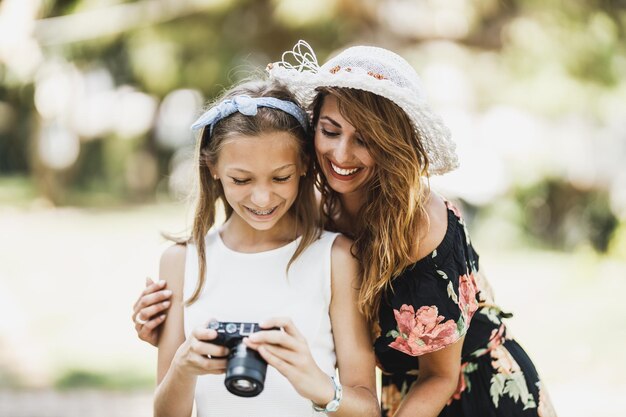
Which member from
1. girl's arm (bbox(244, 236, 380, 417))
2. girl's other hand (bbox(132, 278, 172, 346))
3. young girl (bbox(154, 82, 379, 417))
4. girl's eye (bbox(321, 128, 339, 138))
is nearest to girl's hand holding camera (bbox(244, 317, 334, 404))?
girl's arm (bbox(244, 236, 380, 417))

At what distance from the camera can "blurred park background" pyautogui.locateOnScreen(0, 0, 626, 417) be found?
20.8ft

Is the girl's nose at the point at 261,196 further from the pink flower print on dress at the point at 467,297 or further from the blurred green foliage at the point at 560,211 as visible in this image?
the blurred green foliage at the point at 560,211

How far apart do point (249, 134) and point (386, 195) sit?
0.45 metres

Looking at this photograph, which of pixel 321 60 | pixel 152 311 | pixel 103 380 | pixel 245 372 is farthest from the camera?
pixel 321 60

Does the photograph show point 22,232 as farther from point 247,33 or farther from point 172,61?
point 247,33

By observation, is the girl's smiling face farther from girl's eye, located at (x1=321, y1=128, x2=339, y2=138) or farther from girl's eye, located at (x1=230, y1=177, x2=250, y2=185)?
girl's eye, located at (x1=321, y1=128, x2=339, y2=138)

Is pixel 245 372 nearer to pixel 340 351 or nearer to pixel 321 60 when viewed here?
pixel 340 351

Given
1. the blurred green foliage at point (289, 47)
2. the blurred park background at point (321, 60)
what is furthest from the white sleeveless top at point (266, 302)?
the blurred green foliage at point (289, 47)

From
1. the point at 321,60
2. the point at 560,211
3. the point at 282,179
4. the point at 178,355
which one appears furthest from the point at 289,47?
the point at 178,355

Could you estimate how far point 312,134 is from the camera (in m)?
2.47

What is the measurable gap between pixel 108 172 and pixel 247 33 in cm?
499

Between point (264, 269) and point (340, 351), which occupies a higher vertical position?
point (264, 269)

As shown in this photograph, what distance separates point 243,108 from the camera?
2.29m

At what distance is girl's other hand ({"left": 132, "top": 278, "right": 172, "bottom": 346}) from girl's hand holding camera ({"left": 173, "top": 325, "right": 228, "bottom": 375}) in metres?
0.44
